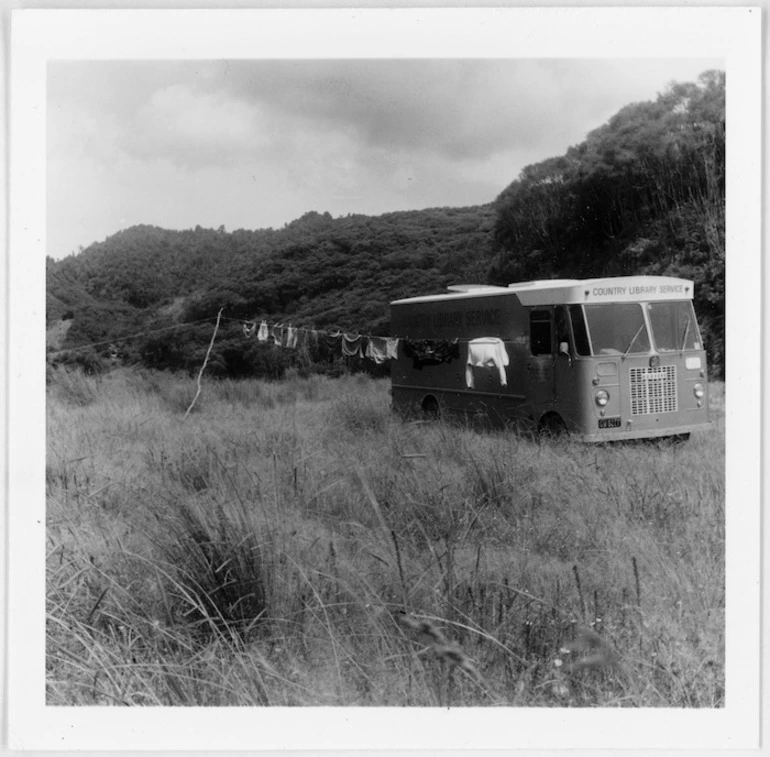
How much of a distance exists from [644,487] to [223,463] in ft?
9.60

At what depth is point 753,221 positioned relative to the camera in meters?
4.09

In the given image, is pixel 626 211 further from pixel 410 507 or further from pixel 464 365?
pixel 410 507

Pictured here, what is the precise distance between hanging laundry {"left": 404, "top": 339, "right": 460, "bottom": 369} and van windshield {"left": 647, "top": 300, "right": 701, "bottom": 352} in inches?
71.6

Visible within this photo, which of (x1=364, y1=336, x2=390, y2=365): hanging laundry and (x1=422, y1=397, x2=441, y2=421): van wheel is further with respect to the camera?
(x1=364, y1=336, x2=390, y2=365): hanging laundry

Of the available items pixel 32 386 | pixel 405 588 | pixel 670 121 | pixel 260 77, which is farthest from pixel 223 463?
pixel 670 121

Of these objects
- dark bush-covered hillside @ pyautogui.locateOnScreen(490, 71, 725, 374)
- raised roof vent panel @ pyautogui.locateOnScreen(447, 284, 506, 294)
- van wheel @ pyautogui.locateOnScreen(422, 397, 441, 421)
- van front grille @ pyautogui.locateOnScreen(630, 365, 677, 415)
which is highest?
dark bush-covered hillside @ pyautogui.locateOnScreen(490, 71, 725, 374)

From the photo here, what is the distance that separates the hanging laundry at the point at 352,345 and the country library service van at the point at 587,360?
1.11m

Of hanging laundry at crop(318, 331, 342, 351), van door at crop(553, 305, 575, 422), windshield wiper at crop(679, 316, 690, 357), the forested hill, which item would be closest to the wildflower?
van door at crop(553, 305, 575, 422)

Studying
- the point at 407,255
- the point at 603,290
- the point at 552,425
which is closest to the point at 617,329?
the point at 603,290

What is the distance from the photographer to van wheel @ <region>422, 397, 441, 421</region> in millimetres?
7449

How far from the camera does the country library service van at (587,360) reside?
266 inches

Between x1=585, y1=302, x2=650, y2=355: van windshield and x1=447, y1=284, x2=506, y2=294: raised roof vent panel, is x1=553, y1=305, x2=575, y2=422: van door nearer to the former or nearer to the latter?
x1=585, y1=302, x2=650, y2=355: van windshield

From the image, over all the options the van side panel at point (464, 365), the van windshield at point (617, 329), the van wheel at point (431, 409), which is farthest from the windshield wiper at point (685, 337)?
the van wheel at point (431, 409)
